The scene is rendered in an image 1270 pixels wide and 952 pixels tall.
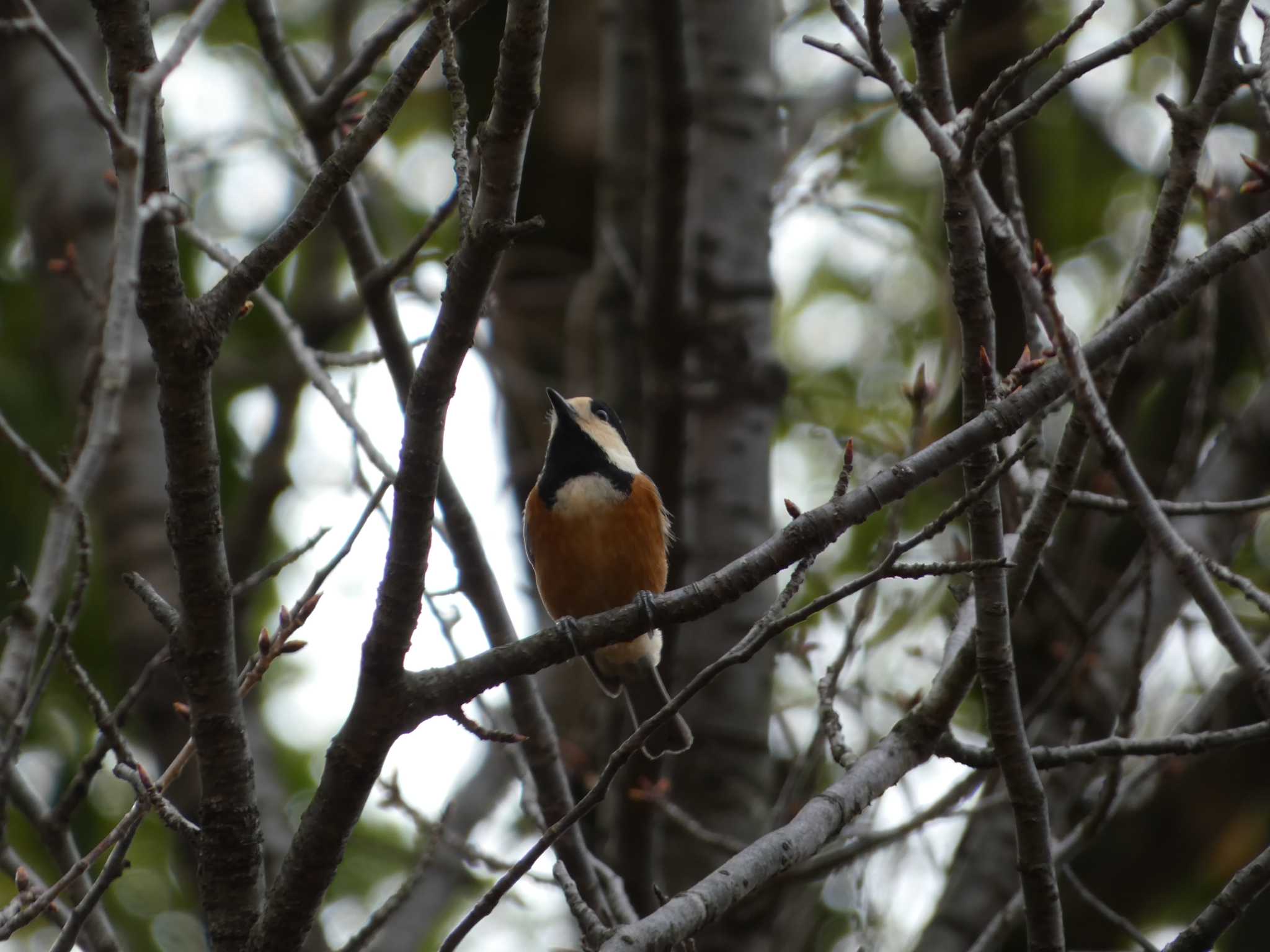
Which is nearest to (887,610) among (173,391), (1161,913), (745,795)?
(745,795)

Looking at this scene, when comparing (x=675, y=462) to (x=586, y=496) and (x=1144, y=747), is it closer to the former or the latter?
(x=586, y=496)

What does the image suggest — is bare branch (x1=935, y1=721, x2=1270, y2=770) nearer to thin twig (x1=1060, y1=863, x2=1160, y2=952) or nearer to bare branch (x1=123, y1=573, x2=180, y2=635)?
thin twig (x1=1060, y1=863, x2=1160, y2=952)

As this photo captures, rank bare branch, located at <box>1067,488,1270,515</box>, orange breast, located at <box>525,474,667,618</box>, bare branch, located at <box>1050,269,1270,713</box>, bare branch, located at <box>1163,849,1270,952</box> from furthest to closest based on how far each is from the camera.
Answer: orange breast, located at <box>525,474,667,618</box>, bare branch, located at <box>1067,488,1270,515</box>, bare branch, located at <box>1163,849,1270,952</box>, bare branch, located at <box>1050,269,1270,713</box>

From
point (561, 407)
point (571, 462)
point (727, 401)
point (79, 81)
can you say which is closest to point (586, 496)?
point (571, 462)

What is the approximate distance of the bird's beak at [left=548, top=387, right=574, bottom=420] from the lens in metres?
5.71

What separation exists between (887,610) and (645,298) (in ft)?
6.42

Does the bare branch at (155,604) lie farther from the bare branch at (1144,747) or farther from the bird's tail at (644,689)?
the bird's tail at (644,689)

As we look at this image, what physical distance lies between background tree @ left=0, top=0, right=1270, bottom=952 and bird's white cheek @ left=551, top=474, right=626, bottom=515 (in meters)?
0.22

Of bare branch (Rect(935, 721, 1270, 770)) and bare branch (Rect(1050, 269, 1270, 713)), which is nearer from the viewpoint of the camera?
bare branch (Rect(1050, 269, 1270, 713))

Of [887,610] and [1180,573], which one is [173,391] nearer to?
[1180,573]

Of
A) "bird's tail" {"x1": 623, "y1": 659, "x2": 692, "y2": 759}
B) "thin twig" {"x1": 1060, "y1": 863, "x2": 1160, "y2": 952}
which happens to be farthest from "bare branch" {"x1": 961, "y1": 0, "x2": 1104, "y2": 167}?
"bird's tail" {"x1": 623, "y1": 659, "x2": 692, "y2": 759}

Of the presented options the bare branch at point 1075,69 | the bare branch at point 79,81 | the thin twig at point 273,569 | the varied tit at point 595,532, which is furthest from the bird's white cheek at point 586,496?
the bare branch at point 79,81

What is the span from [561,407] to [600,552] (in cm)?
69

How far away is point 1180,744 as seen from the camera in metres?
3.48
